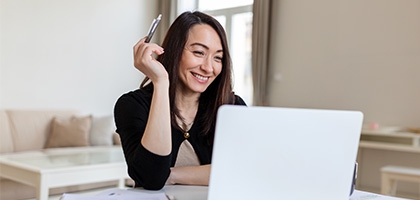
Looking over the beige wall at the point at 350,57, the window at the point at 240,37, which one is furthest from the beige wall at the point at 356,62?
the window at the point at 240,37

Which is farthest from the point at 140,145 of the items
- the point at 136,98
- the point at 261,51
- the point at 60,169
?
the point at 261,51

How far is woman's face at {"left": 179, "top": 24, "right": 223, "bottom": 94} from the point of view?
1370mm

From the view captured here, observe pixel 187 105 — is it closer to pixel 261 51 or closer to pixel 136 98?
pixel 136 98

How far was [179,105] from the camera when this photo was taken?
4.85ft

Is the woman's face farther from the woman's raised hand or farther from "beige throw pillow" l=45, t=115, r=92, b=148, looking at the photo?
"beige throw pillow" l=45, t=115, r=92, b=148

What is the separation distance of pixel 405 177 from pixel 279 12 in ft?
7.44

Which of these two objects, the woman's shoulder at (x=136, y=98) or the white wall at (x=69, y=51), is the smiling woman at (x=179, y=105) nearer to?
the woman's shoulder at (x=136, y=98)

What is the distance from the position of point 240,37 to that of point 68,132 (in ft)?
7.21

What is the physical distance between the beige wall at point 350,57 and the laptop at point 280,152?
3.43 m

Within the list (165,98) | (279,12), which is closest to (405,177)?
(279,12)

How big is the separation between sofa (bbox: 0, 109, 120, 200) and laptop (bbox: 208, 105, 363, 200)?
11.3 feet

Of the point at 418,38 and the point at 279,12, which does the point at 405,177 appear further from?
the point at 279,12

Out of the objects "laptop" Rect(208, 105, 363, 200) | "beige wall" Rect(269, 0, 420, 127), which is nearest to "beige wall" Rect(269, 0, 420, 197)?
"beige wall" Rect(269, 0, 420, 127)

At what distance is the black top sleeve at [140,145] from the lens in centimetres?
117
